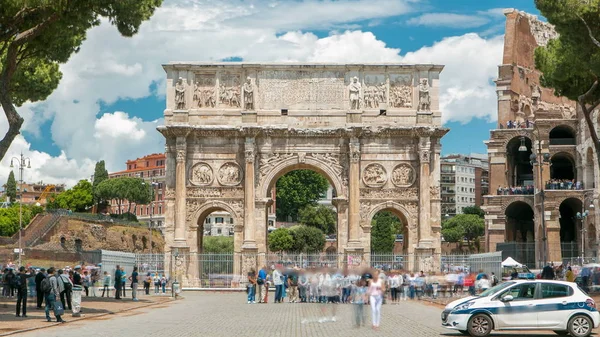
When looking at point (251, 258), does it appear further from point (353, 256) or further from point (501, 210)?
point (501, 210)

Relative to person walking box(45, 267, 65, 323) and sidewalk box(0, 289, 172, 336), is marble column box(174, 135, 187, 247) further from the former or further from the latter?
person walking box(45, 267, 65, 323)

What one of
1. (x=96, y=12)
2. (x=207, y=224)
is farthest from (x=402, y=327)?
(x=207, y=224)

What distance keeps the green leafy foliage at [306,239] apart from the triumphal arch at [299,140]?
40.2 m

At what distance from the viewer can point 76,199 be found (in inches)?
3573

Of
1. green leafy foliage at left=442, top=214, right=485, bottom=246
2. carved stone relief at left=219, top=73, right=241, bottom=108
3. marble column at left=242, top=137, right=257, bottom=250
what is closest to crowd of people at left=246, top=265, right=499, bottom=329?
marble column at left=242, top=137, right=257, bottom=250

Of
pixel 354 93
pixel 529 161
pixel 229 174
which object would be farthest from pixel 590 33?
pixel 529 161

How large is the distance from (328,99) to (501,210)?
2086 cm

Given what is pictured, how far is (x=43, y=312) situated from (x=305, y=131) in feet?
63.0

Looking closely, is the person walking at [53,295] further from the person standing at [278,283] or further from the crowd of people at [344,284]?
the person standing at [278,283]

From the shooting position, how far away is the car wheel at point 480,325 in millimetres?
18844

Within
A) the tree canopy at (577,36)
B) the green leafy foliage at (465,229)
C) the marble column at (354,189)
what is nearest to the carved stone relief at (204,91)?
the marble column at (354,189)

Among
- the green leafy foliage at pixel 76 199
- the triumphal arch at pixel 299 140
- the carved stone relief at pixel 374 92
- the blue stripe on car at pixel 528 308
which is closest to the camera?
the blue stripe on car at pixel 528 308

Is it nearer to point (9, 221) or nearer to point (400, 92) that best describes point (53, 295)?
point (400, 92)

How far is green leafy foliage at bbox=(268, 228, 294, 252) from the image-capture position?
269ft
